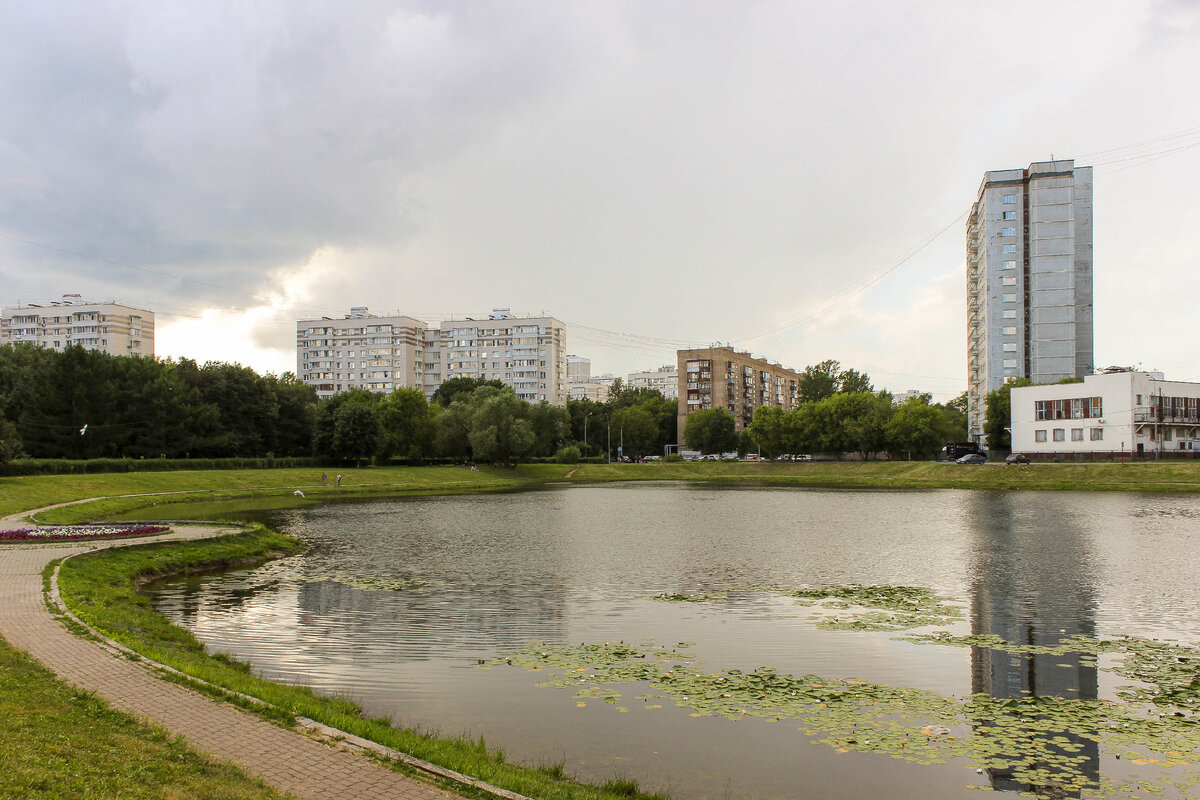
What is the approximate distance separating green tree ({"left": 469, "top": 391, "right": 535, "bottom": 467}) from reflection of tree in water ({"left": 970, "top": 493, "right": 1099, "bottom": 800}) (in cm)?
7160

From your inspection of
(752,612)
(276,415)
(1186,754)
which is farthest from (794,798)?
(276,415)

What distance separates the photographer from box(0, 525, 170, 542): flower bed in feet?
91.8

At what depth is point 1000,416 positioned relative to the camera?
103188 mm

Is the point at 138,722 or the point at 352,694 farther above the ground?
the point at 138,722

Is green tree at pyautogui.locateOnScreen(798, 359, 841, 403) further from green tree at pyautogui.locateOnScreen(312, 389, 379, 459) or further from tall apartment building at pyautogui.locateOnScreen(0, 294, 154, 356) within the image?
tall apartment building at pyautogui.locateOnScreen(0, 294, 154, 356)

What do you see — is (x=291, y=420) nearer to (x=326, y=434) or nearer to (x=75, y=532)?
(x=326, y=434)

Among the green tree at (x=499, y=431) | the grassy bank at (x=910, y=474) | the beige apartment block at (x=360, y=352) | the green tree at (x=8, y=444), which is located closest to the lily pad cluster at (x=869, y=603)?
the green tree at (x=8, y=444)

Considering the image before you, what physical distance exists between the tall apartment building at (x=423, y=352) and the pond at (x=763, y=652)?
436ft

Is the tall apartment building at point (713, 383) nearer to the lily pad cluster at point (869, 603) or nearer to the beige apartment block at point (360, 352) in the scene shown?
the beige apartment block at point (360, 352)

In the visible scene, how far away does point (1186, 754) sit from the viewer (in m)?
9.59

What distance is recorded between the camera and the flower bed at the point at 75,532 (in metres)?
28.0

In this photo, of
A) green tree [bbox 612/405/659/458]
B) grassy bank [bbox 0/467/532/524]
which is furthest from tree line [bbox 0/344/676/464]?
green tree [bbox 612/405/659/458]

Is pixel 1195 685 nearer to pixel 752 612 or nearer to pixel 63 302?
pixel 752 612

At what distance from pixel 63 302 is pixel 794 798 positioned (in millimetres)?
182533
